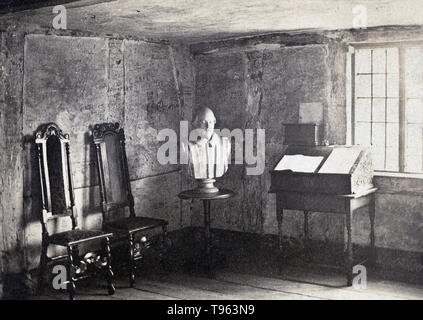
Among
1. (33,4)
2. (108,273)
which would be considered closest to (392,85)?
(108,273)

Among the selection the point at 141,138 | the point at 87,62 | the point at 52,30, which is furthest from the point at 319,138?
the point at 52,30

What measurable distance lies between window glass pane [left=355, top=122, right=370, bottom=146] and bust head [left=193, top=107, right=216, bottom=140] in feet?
6.12

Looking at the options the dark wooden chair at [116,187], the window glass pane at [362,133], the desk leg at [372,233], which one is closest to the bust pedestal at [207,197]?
the dark wooden chair at [116,187]

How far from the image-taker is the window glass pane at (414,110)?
6473 mm

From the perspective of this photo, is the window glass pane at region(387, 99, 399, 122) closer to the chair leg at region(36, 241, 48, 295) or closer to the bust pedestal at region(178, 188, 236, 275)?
the bust pedestal at region(178, 188, 236, 275)

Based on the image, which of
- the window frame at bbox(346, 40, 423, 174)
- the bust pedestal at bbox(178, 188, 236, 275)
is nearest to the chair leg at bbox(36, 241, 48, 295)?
the bust pedestal at bbox(178, 188, 236, 275)

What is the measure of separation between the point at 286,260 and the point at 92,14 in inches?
150

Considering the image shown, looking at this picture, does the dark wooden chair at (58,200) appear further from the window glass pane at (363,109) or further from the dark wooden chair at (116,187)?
the window glass pane at (363,109)

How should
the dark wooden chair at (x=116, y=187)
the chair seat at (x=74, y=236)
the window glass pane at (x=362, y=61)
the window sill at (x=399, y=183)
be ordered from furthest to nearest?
the window glass pane at (x=362, y=61)
the window sill at (x=399, y=183)
the dark wooden chair at (x=116, y=187)
the chair seat at (x=74, y=236)

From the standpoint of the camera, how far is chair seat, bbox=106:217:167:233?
607 cm

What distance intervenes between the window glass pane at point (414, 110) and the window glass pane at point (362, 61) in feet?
2.20

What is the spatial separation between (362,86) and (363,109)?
287mm

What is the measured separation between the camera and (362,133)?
6902 millimetres
